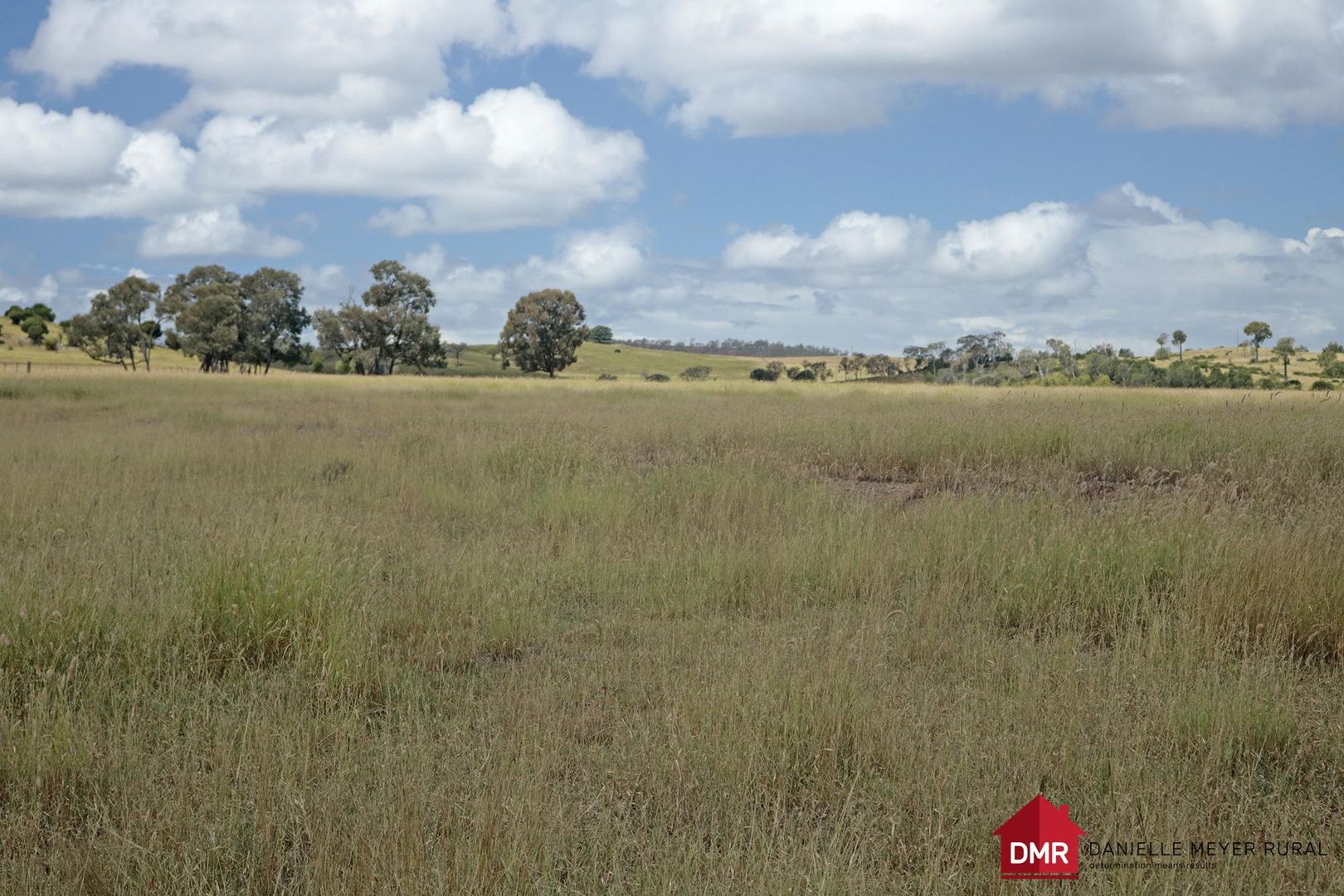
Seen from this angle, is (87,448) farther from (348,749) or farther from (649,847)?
(649,847)

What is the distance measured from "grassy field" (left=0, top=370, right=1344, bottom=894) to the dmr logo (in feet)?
0.20

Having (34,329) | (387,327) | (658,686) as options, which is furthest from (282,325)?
(658,686)

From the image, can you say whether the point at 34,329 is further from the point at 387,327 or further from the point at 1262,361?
the point at 1262,361

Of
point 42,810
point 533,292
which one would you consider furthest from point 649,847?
point 533,292

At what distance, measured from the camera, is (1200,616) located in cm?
557

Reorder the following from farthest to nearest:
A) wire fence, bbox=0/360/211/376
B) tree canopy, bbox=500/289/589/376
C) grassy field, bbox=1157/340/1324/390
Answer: tree canopy, bbox=500/289/589/376, grassy field, bbox=1157/340/1324/390, wire fence, bbox=0/360/211/376

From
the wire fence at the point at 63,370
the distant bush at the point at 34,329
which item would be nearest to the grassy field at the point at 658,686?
the wire fence at the point at 63,370

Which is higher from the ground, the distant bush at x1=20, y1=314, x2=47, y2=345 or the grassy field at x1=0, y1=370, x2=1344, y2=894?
the distant bush at x1=20, y1=314, x2=47, y2=345

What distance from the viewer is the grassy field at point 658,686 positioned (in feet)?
10.2

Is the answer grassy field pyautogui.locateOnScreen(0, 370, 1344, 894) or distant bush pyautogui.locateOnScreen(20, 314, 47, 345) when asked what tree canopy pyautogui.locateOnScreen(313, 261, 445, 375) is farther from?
grassy field pyautogui.locateOnScreen(0, 370, 1344, 894)

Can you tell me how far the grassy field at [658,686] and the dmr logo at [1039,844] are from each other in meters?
0.06

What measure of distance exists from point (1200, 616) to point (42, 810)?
6188 mm

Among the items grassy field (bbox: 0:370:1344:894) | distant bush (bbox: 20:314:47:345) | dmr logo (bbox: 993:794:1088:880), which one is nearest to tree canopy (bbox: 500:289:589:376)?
distant bush (bbox: 20:314:47:345)

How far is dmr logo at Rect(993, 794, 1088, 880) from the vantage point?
10.0 ft
